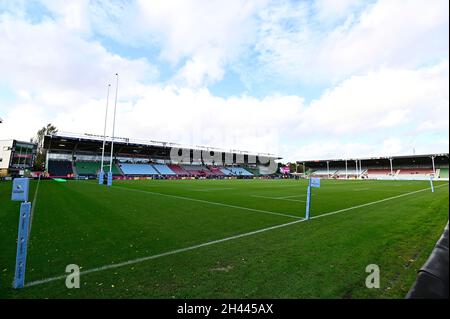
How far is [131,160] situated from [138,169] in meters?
6.10

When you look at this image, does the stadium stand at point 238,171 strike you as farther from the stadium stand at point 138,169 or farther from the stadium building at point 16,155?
the stadium building at point 16,155

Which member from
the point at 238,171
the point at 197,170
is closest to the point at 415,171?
the point at 238,171

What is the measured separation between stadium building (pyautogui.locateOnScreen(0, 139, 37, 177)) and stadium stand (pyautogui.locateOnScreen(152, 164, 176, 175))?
30527 mm

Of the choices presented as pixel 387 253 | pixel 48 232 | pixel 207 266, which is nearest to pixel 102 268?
pixel 207 266

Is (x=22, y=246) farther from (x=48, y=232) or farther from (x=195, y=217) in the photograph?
(x=195, y=217)

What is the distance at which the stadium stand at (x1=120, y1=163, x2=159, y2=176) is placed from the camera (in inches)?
2334

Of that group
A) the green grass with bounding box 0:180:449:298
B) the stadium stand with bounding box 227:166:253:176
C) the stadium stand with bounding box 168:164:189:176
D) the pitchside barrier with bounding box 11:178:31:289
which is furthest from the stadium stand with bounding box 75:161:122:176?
the pitchside barrier with bounding box 11:178:31:289

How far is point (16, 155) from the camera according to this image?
6012 centimetres

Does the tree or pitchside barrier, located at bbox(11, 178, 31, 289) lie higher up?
the tree

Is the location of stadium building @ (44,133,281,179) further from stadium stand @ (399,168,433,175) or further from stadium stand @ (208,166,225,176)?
stadium stand @ (399,168,433,175)

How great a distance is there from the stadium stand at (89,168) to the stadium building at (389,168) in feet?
242

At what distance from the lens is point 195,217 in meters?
9.21

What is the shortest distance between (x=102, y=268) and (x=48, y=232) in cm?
372
